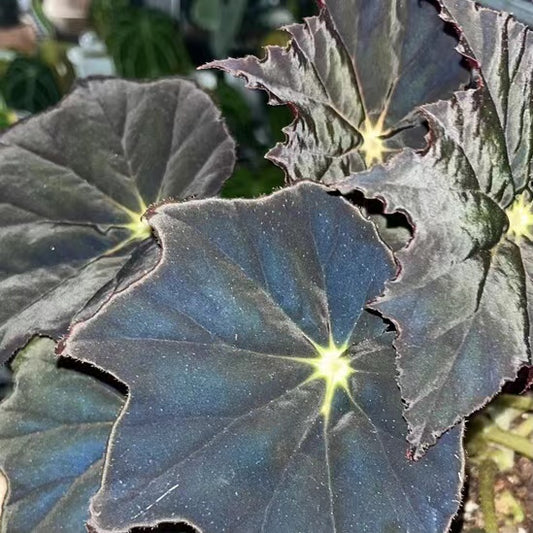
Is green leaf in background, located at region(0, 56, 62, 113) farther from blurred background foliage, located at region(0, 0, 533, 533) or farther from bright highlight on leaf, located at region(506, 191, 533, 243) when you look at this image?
bright highlight on leaf, located at region(506, 191, 533, 243)

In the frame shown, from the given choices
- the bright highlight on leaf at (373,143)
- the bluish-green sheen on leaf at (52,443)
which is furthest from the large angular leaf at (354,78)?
the bluish-green sheen on leaf at (52,443)

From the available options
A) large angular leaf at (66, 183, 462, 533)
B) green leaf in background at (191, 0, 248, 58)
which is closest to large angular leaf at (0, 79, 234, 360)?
large angular leaf at (66, 183, 462, 533)

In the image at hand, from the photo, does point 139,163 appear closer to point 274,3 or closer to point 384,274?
point 384,274

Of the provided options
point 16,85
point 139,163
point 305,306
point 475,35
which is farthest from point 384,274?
point 16,85

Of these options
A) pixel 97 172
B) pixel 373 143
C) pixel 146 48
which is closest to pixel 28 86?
pixel 146 48

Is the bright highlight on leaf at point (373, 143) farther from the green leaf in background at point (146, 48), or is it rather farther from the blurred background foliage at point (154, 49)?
the green leaf in background at point (146, 48)

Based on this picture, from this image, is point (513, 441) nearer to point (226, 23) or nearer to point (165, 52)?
point (226, 23)
